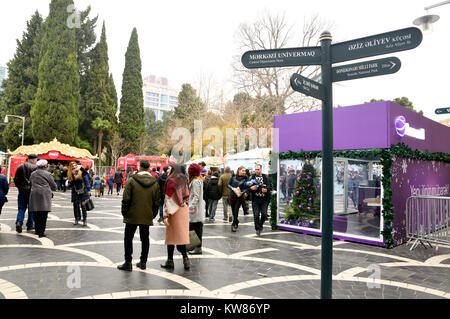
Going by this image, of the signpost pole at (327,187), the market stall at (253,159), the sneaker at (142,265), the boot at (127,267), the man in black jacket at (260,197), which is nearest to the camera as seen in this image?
the signpost pole at (327,187)

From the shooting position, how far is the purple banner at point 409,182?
727cm

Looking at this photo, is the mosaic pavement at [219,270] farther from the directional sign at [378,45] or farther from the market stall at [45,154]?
the market stall at [45,154]

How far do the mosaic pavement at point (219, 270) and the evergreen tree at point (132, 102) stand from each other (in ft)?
107

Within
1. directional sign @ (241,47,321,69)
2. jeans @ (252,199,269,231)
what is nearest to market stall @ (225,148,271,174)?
jeans @ (252,199,269,231)

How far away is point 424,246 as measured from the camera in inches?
281

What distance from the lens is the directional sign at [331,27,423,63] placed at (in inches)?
103

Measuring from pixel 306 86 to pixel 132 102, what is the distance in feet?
131

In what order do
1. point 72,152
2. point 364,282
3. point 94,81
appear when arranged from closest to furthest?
point 364,282 → point 72,152 → point 94,81

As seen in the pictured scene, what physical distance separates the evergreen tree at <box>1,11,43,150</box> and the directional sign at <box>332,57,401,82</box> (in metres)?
36.2

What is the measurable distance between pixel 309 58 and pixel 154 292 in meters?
3.24

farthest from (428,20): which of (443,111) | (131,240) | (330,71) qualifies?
(131,240)

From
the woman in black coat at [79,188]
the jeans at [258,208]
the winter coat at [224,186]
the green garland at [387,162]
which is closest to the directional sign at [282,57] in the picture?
the green garland at [387,162]

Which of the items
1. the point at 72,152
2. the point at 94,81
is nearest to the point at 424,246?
the point at 72,152
